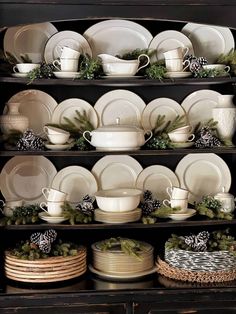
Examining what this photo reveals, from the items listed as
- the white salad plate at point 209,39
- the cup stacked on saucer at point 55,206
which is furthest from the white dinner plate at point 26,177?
the white salad plate at point 209,39

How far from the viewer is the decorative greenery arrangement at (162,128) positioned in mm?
2377

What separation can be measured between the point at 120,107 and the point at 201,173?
1.54 ft

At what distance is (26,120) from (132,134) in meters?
0.45

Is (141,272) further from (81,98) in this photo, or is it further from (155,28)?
(155,28)

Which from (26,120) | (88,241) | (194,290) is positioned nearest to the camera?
(194,290)

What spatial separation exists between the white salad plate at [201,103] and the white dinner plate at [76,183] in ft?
1.73

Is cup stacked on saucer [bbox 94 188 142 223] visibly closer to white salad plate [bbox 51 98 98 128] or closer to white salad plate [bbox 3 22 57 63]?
white salad plate [bbox 51 98 98 128]

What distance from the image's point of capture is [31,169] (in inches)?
99.0

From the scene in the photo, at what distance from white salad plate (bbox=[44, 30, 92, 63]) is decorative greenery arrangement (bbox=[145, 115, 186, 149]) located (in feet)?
1.45

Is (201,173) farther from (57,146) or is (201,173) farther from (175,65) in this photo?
(57,146)

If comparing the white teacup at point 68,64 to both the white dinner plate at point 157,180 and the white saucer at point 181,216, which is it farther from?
the white saucer at point 181,216

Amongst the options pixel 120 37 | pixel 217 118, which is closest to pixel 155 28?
pixel 120 37

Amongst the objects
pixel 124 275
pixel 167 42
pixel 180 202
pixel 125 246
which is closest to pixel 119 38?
pixel 167 42

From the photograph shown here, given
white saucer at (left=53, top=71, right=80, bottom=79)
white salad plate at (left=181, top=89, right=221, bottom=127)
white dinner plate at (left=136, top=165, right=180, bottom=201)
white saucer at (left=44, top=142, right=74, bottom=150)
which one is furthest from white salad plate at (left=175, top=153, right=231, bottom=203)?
white saucer at (left=53, top=71, right=80, bottom=79)
